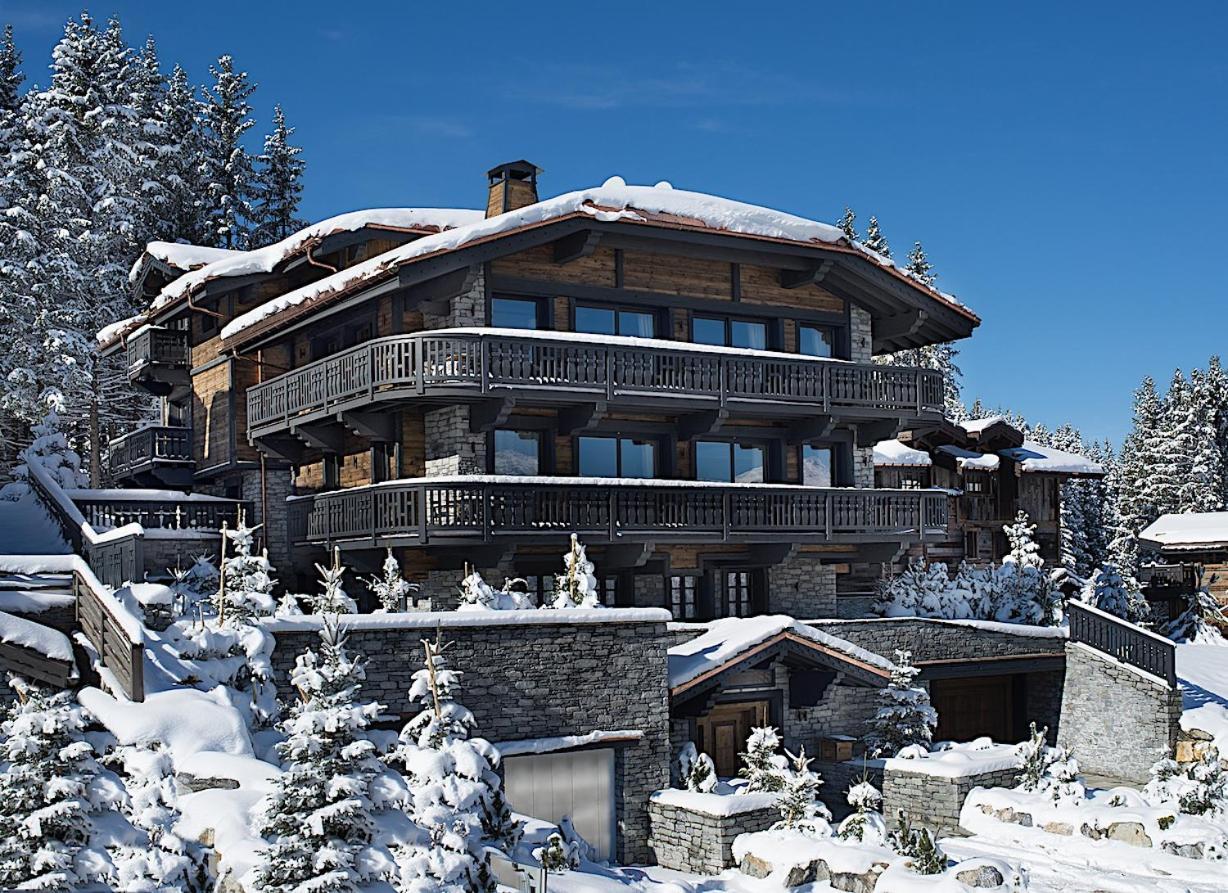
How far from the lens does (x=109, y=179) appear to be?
47312 millimetres

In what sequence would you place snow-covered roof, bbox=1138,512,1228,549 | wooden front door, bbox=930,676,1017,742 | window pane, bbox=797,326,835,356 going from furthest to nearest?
snow-covered roof, bbox=1138,512,1228,549, wooden front door, bbox=930,676,1017,742, window pane, bbox=797,326,835,356

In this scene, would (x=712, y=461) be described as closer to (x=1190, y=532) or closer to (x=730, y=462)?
(x=730, y=462)

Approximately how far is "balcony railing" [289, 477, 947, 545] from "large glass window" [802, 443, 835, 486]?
1.72m

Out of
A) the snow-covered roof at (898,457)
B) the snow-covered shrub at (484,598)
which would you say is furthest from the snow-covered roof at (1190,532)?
the snow-covered shrub at (484,598)

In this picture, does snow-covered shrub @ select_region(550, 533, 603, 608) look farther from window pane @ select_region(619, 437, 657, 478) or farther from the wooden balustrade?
the wooden balustrade

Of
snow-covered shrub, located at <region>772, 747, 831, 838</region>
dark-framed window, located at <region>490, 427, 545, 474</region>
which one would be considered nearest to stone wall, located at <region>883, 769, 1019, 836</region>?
snow-covered shrub, located at <region>772, 747, 831, 838</region>

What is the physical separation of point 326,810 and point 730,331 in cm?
1977

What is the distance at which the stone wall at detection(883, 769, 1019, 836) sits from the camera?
24641 mm

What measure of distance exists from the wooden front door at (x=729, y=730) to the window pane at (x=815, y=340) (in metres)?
8.66

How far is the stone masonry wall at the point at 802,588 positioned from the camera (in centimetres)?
2980

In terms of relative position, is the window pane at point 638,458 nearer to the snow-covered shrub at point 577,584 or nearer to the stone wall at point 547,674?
the snow-covered shrub at point 577,584

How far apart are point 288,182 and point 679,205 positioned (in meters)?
31.0

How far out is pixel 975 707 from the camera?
32719 millimetres

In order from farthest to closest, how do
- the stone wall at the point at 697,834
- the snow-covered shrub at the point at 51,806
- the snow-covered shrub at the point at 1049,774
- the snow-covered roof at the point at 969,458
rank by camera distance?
the snow-covered roof at the point at 969,458 < the snow-covered shrub at the point at 1049,774 < the stone wall at the point at 697,834 < the snow-covered shrub at the point at 51,806
